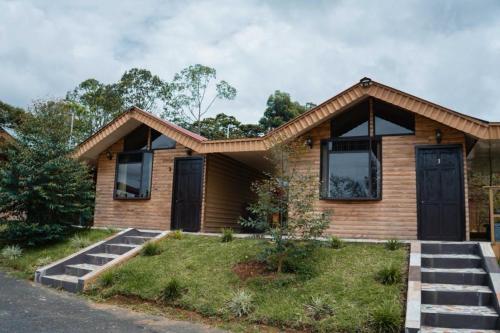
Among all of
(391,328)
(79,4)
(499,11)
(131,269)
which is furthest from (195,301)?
(499,11)

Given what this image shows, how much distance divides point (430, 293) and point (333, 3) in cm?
748

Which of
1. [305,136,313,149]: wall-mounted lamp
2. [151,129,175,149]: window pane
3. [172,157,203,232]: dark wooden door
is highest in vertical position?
[151,129,175,149]: window pane

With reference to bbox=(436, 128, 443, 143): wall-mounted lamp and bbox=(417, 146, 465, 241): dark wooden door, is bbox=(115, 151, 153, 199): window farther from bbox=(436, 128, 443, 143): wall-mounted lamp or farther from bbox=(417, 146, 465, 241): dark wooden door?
bbox=(436, 128, 443, 143): wall-mounted lamp

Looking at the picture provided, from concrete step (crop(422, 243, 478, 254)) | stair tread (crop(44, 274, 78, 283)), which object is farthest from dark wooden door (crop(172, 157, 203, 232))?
concrete step (crop(422, 243, 478, 254))

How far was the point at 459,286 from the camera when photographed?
6371mm

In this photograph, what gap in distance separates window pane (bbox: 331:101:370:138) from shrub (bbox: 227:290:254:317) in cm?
538

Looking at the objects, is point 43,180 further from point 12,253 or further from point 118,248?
point 118,248

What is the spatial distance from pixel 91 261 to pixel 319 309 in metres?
5.83

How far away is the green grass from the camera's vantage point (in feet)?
30.3

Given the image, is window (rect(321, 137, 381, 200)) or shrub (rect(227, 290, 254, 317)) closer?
shrub (rect(227, 290, 254, 317))

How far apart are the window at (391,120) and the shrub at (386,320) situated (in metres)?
5.48

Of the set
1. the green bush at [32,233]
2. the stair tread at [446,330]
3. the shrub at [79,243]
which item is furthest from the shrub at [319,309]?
the green bush at [32,233]

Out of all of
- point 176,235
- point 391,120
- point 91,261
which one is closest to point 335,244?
point 391,120

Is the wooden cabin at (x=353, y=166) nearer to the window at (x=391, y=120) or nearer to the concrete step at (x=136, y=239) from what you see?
the window at (x=391, y=120)
